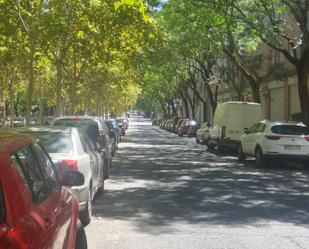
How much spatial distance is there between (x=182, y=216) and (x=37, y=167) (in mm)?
5228

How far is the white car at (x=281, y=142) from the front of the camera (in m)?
18.9

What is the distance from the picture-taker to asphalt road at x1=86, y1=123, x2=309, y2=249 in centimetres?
779

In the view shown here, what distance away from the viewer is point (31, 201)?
3822mm

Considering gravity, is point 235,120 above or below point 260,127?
above

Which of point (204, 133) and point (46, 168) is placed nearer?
point (46, 168)

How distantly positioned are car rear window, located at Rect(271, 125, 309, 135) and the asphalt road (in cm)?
188

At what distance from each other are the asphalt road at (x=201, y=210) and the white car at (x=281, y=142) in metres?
1.31

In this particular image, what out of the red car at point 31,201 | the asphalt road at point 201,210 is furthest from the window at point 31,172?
the asphalt road at point 201,210

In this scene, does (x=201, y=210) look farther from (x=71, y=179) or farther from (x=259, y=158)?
(x=259, y=158)

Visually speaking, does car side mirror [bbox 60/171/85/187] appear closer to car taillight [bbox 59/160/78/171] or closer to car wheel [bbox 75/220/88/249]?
car wheel [bbox 75/220/88/249]

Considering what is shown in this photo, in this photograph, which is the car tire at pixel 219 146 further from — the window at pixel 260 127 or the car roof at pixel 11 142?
the car roof at pixel 11 142

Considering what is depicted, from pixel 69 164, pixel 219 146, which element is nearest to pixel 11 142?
pixel 69 164

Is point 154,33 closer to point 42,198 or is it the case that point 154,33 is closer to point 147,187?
point 147,187

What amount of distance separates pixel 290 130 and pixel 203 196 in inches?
322
